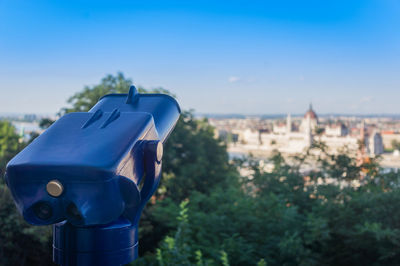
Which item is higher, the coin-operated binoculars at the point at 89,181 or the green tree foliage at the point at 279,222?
the coin-operated binoculars at the point at 89,181

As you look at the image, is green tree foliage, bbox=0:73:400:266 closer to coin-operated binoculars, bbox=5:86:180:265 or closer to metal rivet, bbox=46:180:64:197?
coin-operated binoculars, bbox=5:86:180:265

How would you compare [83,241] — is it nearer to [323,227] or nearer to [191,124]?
[323,227]

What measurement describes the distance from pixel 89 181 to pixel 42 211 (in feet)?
0.67

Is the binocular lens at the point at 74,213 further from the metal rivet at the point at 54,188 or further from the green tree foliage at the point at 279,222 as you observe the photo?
the green tree foliage at the point at 279,222

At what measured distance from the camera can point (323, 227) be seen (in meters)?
4.68

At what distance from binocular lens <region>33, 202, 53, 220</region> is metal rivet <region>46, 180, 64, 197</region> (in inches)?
3.2

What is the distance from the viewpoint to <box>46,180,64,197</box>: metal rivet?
1.10 meters

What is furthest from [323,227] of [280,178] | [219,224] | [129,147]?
[129,147]

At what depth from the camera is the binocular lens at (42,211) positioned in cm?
117

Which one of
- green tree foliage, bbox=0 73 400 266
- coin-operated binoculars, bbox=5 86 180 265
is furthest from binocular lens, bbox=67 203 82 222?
green tree foliage, bbox=0 73 400 266

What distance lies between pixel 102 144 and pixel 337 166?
619cm

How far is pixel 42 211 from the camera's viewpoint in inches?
46.5

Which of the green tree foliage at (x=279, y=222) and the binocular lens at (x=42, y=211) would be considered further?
the green tree foliage at (x=279, y=222)

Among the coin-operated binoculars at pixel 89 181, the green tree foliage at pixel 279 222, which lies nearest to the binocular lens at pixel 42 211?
the coin-operated binoculars at pixel 89 181
